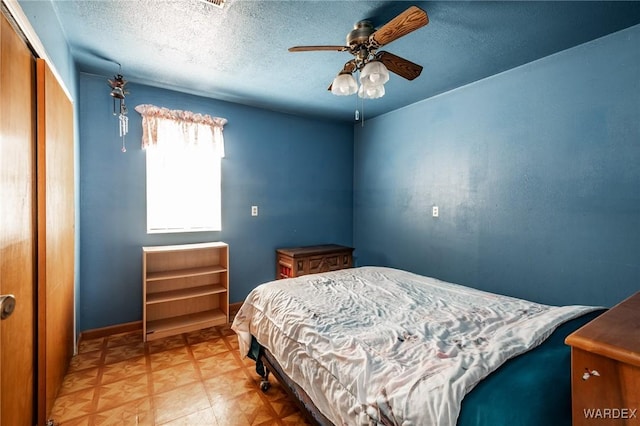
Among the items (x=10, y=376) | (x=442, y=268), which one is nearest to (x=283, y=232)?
(x=442, y=268)

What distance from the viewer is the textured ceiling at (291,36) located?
5.58 feet

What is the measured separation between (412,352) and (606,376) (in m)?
0.63

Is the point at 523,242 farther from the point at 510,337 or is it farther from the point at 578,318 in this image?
the point at 510,337

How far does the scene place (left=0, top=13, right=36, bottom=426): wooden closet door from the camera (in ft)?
3.44

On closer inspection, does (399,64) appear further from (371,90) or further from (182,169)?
(182,169)

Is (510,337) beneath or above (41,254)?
beneath

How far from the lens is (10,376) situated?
1.10 meters

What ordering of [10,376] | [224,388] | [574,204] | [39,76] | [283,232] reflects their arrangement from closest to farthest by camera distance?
[10,376] < [39,76] < [224,388] < [574,204] < [283,232]

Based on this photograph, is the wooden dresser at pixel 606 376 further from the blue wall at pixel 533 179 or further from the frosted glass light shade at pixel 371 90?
the blue wall at pixel 533 179

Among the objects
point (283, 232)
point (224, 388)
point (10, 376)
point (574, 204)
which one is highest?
point (574, 204)

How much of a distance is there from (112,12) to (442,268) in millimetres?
3342

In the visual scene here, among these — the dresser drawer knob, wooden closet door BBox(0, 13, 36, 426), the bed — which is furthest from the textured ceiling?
the dresser drawer knob

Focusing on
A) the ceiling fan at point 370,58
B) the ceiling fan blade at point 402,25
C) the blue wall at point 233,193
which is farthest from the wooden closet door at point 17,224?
the ceiling fan blade at point 402,25

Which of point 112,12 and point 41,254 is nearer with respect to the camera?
point 41,254
